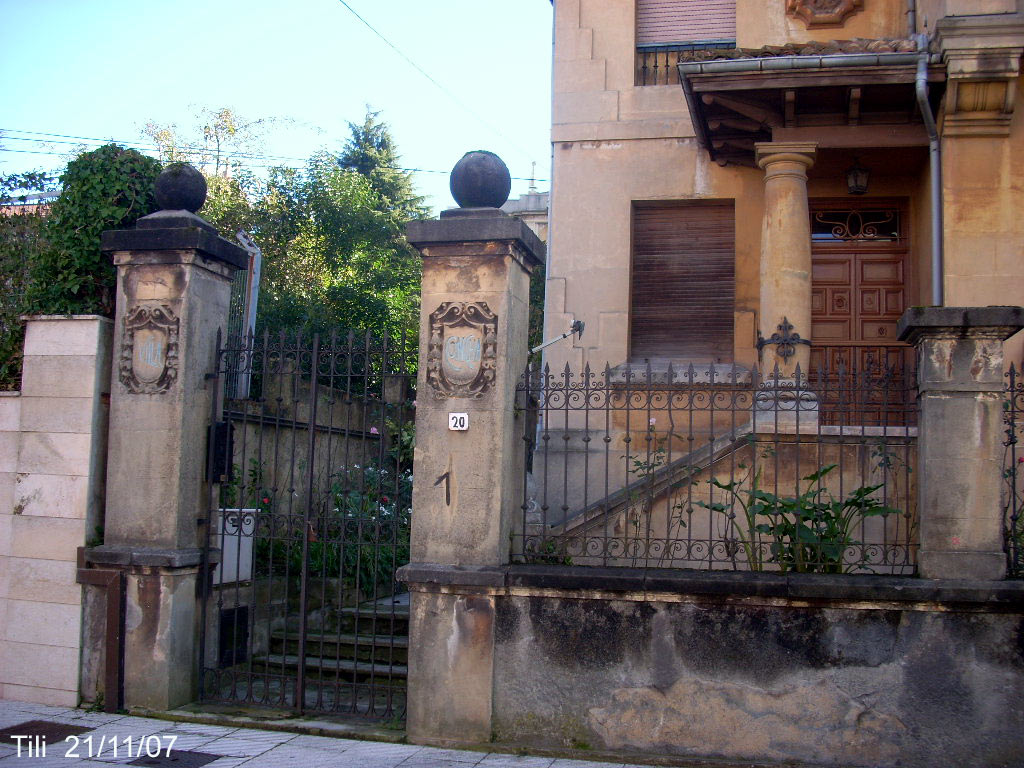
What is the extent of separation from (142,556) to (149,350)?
147 cm

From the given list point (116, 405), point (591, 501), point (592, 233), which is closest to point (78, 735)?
point (116, 405)

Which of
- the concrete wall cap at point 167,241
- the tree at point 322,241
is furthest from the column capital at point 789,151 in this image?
the tree at point 322,241

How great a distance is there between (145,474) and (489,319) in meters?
2.76

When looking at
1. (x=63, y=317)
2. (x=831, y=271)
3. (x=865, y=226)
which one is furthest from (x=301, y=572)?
(x=865, y=226)

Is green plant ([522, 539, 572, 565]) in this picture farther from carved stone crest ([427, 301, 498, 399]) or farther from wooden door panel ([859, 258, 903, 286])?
wooden door panel ([859, 258, 903, 286])

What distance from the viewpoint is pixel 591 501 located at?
30.5 ft

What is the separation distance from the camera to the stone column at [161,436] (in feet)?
22.3

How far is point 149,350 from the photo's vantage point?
701 centimetres

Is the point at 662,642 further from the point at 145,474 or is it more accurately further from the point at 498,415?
the point at 145,474

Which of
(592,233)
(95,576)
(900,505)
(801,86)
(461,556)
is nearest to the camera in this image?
(461,556)

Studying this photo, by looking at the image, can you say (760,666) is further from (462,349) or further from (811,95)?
(811,95)

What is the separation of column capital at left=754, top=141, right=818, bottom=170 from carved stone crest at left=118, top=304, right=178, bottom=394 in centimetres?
595

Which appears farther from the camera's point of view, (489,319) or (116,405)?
(116,405)

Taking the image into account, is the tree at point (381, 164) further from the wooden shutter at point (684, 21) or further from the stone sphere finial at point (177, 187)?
the stone sphere finial at point (177, 187)
